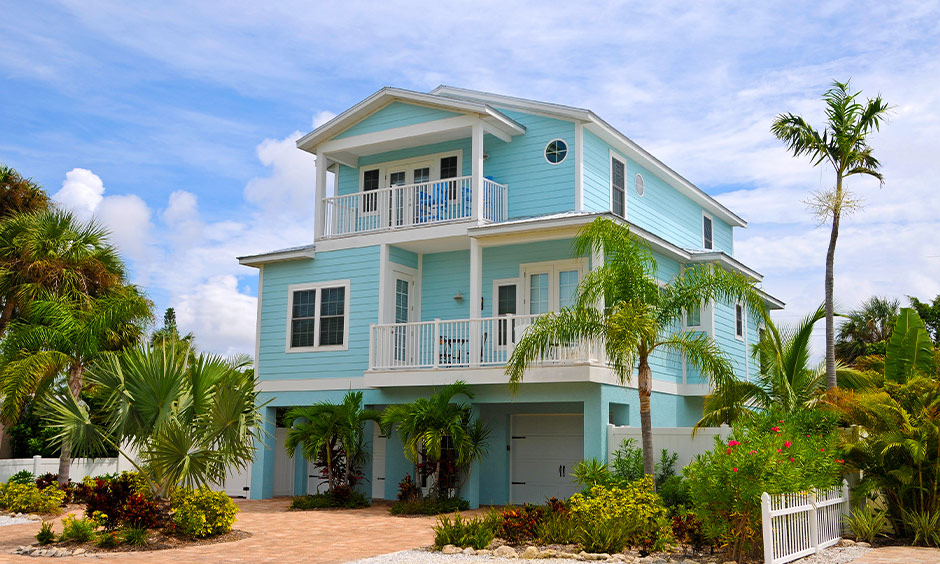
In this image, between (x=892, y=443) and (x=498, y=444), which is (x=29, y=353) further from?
(x=892, y=443)

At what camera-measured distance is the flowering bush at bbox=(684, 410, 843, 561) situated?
10984 mm

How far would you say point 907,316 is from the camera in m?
16.0

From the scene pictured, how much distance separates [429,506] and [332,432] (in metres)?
2.73

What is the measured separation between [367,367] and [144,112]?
7.31m

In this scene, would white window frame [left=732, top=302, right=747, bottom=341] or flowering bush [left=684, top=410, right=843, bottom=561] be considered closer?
flowering bush [left=684, top=410, right=843, bottom=561]

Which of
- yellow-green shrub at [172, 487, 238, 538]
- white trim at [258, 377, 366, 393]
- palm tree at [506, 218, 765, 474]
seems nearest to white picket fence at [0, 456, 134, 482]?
white trim at [258, 377, 366, 393]

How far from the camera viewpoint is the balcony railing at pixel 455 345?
58.7 feet

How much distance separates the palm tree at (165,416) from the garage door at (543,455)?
8292 mm

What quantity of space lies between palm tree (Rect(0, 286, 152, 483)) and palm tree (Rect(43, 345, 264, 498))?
5.22 m

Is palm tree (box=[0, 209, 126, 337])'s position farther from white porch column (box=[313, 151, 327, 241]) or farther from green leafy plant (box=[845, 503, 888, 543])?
green leafy plant (box=[845, 503, 888, 543])

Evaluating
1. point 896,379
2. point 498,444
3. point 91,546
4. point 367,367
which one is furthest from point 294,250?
point 896,379

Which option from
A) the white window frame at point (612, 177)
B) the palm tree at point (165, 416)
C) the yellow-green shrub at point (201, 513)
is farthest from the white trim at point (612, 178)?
the yellow-green shrub at point (201, 513)

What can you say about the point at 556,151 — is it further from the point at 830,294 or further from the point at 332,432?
the point at 332,432

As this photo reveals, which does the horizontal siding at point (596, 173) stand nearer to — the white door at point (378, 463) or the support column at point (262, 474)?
the white door at point (378, 463)
